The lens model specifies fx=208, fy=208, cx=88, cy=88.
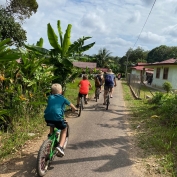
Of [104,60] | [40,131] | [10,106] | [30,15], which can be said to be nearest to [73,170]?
[40,131]

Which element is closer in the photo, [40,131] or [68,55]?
[40,131]

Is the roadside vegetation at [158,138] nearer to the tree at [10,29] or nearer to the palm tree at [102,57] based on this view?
the tree at [10,29]

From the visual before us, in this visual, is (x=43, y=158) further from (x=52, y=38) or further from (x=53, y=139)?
(x=52, y=38)

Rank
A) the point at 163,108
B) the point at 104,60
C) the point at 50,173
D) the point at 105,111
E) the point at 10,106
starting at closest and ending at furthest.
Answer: the point at 50,173, the point at 10,106, the point at 163,108, the point at 105,111, the point at 104,60

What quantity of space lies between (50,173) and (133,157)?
1.88 meters

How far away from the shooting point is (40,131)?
5.90m

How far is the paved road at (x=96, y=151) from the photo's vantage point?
3.90 meters

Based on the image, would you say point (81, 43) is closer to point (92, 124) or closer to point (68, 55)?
point (68, 55)

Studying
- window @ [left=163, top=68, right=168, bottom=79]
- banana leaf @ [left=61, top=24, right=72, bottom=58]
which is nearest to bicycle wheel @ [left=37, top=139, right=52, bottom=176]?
banana leaf @ [left=61, top=24, right=72, bottom=58]

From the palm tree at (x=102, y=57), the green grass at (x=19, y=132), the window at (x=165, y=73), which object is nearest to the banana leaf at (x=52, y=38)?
the green grass at (x=19, y=132)

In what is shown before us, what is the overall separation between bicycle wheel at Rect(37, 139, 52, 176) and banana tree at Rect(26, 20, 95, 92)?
418cm

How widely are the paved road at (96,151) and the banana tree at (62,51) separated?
1914 millimetres

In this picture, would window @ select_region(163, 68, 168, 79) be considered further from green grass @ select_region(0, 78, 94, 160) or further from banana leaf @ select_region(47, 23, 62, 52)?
green grass @ select_region(0, 78, 94, 160)

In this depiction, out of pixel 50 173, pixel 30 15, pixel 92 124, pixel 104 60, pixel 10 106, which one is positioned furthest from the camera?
pixel 104 60
